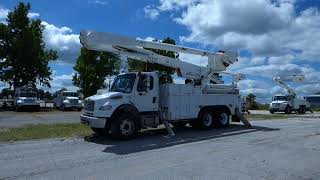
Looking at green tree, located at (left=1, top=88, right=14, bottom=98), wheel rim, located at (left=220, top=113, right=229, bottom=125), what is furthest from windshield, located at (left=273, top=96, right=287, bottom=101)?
green tree, located at (left=1, top=88, right=14, bottom=98)

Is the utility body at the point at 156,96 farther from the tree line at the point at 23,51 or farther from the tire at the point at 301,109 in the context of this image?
the tree line at the point at 23,51

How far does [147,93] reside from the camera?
702 inches

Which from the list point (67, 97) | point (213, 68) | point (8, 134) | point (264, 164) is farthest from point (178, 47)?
point (67, 97)

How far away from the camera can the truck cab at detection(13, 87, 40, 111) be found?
144 ft

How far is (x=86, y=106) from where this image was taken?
17234mm

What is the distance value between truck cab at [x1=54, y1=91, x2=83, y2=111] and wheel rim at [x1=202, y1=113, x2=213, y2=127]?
94.6 ft

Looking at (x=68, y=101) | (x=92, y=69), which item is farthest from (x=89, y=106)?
(x=92, y=69)

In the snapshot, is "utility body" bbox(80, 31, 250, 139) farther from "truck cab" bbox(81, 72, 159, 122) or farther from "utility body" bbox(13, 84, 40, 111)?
"utility body" bbox(13, 84, 40, 111)

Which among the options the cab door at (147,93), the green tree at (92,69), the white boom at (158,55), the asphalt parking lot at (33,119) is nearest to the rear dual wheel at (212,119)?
the white boom at (158,55)

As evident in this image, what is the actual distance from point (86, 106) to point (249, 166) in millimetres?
8046

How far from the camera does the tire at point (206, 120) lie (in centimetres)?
2005

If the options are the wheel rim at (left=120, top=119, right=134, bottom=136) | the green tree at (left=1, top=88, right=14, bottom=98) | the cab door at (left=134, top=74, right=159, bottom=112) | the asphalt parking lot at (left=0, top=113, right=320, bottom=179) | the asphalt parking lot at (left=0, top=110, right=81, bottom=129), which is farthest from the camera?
the green tree at (left=1, top=88, right=14, bottom=98)

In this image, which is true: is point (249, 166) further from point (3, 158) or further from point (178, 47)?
point (178, 47)

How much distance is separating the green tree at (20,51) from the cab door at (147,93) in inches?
1425
